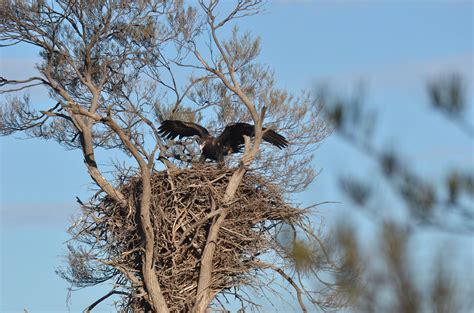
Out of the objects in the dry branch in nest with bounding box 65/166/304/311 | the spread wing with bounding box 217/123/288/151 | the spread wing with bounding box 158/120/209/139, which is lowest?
the dry branch in nest with bounding box 65/166/304/311

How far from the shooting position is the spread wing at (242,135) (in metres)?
12.1

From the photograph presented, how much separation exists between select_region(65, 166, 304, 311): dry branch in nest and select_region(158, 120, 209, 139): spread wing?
943 mm

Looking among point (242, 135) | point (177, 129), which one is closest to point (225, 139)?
point (242, 135)

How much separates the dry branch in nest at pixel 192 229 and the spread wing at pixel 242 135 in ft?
1.59

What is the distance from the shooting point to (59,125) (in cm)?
1432

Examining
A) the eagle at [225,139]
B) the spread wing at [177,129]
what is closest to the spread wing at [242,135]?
the eagle at [225,139]

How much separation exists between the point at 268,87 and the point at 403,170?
849 centimetres

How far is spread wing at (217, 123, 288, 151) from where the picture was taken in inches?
477

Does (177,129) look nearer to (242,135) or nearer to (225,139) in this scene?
(225,139)

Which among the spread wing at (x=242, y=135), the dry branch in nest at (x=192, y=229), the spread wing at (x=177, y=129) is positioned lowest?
the dry branch in nest at (x=192, y=229)

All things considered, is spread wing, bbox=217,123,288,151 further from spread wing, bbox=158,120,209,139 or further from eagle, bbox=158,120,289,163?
spread wing, bbox=158,120,209,139

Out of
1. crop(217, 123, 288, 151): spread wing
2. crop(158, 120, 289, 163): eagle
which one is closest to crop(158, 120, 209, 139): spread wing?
crop(158, 120, 289, 163): eagle

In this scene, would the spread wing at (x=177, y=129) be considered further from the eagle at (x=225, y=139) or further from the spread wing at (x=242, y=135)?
the spread wing at (x=242, y=135)

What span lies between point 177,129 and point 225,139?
→ 1043 mm
